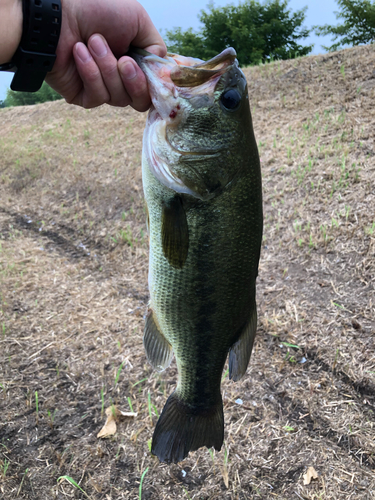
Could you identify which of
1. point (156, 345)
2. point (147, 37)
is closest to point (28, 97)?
point (147, 37)

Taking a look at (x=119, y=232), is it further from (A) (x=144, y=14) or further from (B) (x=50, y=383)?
(A) (x=144, y=14)

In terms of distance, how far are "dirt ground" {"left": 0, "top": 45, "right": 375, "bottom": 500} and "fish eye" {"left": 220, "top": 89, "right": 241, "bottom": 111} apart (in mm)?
2022

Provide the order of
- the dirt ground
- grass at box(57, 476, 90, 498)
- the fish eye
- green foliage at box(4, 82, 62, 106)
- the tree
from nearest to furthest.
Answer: the fish eye → grass at box(57, 476, 90, 498) → the dirt ground → the tree → green foliage at box(4, 82, 62, 106)

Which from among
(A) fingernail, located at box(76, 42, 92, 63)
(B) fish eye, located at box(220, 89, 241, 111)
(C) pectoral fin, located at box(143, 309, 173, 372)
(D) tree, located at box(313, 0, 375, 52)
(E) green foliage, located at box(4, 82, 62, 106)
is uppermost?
(D) tree, located at box(313, 0, 375, 52)

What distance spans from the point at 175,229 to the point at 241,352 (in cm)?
59

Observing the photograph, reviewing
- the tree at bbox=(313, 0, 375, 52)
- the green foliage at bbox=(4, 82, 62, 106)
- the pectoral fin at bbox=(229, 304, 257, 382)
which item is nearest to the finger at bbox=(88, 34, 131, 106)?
the pectoral fin at bbox=(229, 304, 257, 382)

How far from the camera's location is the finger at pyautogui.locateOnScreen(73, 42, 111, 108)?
1438 millimetres

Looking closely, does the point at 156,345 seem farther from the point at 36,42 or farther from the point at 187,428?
the point at 36,42

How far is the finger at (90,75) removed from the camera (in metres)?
1.44

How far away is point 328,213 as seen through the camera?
4254mm

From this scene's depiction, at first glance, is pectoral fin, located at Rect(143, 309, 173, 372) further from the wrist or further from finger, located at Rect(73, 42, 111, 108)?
the wrist

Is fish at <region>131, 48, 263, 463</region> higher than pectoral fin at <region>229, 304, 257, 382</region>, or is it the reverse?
fish at <region>131, 48, 263, 463</region>

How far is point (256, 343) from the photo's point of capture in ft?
10.4

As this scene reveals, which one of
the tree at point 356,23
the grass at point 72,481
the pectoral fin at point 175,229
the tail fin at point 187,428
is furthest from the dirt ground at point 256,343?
the tree at point 356,23
